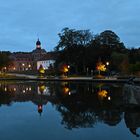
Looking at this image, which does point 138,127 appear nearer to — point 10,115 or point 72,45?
point 10,115

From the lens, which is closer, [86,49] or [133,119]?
[133,119]

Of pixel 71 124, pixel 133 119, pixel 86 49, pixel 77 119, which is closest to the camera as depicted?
pixel 71 124

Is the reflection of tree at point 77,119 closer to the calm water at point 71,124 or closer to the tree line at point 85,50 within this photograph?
the calm water at point 71,124

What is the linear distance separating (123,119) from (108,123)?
3.63ft

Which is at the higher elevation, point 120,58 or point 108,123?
point 120,58

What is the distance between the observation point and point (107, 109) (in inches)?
803

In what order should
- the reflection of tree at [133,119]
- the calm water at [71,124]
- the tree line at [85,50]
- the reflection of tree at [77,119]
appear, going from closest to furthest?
1. the calm water at [71,124]
2. the reflection of tree at [133,119]
3. the reflection of tree at [77,119]
4. the tree line at [85,50]

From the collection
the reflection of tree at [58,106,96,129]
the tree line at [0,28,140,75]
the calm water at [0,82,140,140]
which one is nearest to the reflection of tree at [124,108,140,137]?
the calm water at [0,82,140,140]

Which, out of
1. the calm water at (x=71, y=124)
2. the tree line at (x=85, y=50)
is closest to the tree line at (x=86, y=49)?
the tree line at (x=85, y=50)

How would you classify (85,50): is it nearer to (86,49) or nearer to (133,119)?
(86,49)

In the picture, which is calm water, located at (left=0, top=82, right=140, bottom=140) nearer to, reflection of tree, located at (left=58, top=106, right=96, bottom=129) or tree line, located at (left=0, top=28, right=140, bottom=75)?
reflection of tree, located at (left=58, top=106, right=96, bottom=129)

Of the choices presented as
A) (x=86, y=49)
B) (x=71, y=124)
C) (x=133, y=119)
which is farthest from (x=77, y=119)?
(x=86, y=49)

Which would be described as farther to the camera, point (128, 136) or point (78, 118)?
point (78, 118)

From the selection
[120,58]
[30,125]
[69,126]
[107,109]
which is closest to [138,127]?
[69,126]
